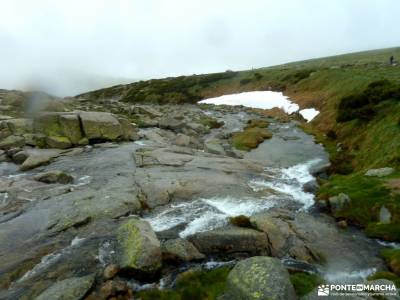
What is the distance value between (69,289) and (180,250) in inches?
211

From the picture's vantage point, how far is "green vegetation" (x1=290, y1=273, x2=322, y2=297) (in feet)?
47.4

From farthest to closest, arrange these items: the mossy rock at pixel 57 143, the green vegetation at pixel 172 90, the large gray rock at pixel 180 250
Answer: the green vegetation at pixel 172 90 < the mossy rock at pixel 57 143 < the large gray rock at pixel 180 250

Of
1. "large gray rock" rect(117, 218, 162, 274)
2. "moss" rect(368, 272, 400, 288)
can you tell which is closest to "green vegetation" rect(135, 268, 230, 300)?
"large gray rock" rect(117, 218, 162, 274)

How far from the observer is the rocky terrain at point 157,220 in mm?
15938

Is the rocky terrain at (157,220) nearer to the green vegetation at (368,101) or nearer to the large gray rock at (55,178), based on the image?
the large gray rock at (55,178)

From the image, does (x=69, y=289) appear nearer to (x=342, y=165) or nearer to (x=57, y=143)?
(x=342, y=165)

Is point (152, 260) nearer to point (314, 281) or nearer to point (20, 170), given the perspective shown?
point (314, 281)

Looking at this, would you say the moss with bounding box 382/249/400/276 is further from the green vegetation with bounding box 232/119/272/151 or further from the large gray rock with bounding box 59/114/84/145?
the large gray rock with bounding box 59/114/84/145

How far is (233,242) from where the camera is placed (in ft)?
59.9

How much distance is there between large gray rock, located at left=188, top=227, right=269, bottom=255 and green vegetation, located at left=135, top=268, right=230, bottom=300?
167 cm

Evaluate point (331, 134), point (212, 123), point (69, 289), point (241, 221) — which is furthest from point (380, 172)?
point (212, 123)

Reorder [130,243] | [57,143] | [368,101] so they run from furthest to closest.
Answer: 1. [368,101]
2. [57,143]
3. [130,243]

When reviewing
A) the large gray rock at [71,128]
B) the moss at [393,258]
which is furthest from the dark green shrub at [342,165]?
the large gray rock at [71,128]

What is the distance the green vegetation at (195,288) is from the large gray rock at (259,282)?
3.76ft
